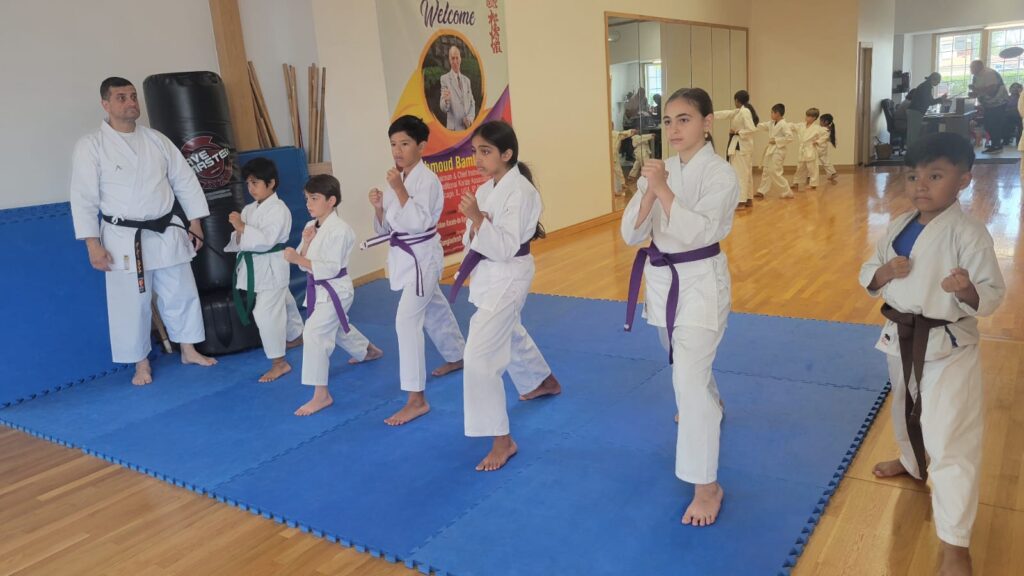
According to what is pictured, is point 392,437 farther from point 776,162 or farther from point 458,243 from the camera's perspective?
point 776,162

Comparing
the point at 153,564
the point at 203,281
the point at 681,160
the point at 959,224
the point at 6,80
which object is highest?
the point at 6,80

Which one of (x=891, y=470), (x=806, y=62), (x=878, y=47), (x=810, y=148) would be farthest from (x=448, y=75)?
(x=878, y=47)

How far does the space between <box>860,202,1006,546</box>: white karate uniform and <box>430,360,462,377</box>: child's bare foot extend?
7.07 feet

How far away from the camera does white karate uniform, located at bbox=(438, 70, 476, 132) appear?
5.96 meters

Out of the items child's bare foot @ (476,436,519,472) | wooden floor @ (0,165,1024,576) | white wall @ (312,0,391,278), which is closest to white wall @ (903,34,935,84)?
wooden floor @ (0,165,1024,576)

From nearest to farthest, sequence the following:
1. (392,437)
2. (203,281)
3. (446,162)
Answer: (392,437), (203,281), (446,162)

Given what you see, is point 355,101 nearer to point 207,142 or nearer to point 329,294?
point 207,142

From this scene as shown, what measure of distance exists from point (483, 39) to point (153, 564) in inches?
199

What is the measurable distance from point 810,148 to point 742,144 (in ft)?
4.89

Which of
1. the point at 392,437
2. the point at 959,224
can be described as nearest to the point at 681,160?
the point at 959,224

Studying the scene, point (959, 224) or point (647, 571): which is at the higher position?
point (959, 224)

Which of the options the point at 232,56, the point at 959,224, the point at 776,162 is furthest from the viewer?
the point at 776,162

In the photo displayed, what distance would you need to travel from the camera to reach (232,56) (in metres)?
4.81

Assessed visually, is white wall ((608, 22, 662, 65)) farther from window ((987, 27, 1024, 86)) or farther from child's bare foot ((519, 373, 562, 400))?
window ((987, 27, 1024, 86))
